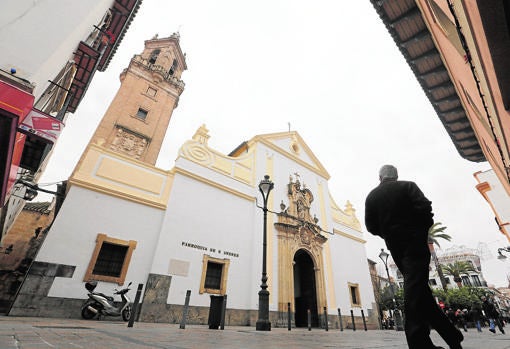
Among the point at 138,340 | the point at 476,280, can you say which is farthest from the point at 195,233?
the point at 476,280

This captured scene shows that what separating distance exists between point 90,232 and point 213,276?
16.9ft

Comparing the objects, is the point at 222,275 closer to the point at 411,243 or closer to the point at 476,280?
the point at 411,243

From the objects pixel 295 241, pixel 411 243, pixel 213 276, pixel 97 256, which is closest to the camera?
pixel 411 243

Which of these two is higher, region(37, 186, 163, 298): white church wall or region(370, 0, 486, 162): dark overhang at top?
region(370, 0, 486, 162): dark overhang at top

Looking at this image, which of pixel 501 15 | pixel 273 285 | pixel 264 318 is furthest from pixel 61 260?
pixel 501 15

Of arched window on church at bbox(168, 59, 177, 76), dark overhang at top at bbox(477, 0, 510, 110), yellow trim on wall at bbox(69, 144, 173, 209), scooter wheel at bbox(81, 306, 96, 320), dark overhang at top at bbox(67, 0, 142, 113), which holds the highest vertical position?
arched window on church at bbox(168, 59, 177, 76)

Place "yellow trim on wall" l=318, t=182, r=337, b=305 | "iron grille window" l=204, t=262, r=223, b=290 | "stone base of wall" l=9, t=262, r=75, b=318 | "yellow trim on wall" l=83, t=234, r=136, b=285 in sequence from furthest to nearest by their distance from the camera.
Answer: "yellow trim on wall" l=318, t=182, r=337, b=305
"iron grille window" l=204, t=262, r=223, b=290
"yellow trim on wall" l=83, t=234, r=136, b=285
"stone base of wall" l=9, t=262, r=75, b=318

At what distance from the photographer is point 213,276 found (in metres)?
9.98

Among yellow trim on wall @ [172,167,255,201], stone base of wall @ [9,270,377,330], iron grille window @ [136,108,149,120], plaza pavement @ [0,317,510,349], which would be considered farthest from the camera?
iron grille window @ [136,108,149,120]

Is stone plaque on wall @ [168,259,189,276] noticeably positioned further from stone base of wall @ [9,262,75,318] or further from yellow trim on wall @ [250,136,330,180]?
yellow trim on wall @ [250,136,330,180]

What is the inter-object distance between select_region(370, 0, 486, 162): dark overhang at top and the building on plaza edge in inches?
343

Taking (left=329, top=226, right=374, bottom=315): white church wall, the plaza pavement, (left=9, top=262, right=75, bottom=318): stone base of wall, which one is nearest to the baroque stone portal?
(left=329, top=226, right=374, bottom=315): white church wall

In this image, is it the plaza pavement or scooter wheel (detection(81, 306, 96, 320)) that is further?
scooter wheel (detection(81, 306, 96, 320))

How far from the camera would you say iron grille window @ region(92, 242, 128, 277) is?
7.78 metres
